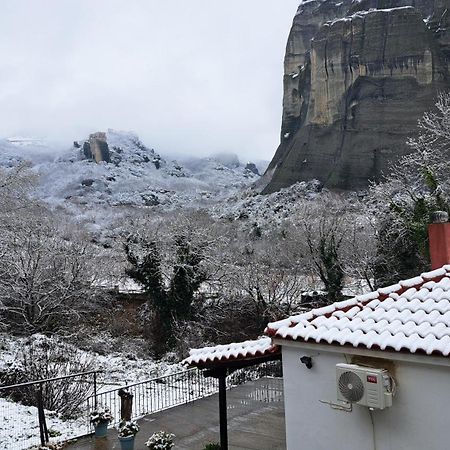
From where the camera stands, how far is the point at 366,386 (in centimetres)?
635

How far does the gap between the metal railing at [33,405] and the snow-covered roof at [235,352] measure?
16.6ft

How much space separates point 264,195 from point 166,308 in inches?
2242

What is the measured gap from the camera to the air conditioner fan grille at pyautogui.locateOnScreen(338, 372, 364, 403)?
6372mm

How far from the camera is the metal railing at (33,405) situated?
12.2 m

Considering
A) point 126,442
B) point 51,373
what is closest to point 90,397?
point 51,373

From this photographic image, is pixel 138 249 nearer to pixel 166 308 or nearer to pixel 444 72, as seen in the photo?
pixel 166 308

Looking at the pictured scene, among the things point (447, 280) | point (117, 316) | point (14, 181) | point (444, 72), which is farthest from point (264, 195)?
point (447, 280)

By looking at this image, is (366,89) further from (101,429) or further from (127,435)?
(127,435)

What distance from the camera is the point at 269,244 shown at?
133 feet

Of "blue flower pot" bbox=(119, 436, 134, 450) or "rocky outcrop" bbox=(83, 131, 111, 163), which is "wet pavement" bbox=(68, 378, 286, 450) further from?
"rocky outcrop" bbox=(83, 131, 111, 163)

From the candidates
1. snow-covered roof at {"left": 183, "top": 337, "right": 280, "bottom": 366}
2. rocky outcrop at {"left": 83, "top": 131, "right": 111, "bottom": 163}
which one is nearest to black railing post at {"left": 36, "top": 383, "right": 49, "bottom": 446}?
snow-covered roof at {"left": 183, "top": 337, "right": 280, "bottom": 366}

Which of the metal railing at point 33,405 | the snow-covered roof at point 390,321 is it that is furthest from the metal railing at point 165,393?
the snow-covered roof at point 390,321

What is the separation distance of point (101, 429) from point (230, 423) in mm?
2885

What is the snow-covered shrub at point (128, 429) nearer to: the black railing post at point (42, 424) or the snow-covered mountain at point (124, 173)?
the black railing post at point (42, 424)
